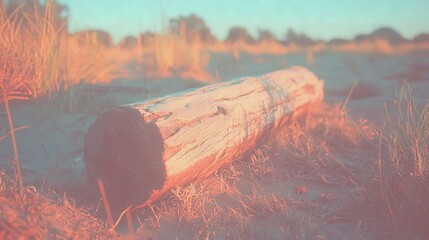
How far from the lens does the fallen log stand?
229 cm

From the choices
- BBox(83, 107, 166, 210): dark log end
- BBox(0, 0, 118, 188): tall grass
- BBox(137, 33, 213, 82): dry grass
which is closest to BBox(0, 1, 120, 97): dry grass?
BBox(0, 0, 118, 188): tall grass

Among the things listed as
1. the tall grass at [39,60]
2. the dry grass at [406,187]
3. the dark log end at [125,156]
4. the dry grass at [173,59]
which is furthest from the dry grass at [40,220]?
the dry grass at [173,59]

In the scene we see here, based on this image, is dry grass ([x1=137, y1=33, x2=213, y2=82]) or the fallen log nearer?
the fallen log

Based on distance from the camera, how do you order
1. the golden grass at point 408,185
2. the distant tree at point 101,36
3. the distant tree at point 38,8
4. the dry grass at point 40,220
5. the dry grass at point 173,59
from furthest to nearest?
the dry grass at point 173,59, the distant tree at point 101,36, the distant tree at point 38,8, the golden grass at point 408,185, the dry grass at point 40,220

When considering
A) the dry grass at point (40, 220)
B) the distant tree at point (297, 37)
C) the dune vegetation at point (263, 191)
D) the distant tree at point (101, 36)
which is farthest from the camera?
the distant tree at point (297, 37)

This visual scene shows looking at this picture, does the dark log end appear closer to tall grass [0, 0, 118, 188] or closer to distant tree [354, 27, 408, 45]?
tall grass [0, 0, 118, 188]

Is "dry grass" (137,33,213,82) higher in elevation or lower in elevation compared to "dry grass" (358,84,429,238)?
higher

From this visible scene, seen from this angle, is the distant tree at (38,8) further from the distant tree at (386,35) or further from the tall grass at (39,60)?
the distant tree at (386,35)

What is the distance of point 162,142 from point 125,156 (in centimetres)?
30

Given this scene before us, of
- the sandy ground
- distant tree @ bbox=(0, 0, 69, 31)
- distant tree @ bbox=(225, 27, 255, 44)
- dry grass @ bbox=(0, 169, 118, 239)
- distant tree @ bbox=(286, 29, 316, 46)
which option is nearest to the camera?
dry grass @ bbox=(0, 169, 118, 239)

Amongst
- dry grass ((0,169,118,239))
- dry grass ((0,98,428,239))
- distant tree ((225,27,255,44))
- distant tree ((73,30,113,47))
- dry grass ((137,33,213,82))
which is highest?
distant tree ((225,27,255,44))

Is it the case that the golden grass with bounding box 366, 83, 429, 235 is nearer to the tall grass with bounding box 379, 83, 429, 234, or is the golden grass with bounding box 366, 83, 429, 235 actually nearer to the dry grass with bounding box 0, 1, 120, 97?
the tall grass with bounding box 379, 83, 429, 234

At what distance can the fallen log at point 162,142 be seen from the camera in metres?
2.29

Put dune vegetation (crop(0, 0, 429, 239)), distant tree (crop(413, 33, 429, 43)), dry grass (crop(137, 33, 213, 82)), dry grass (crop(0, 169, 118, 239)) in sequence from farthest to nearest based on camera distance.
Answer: distant tree (crop(413, 33, 429, 43)) → dry grass (crop(137, 33, 213, 82)) → dune vegetation (crop(0, 0, 429, 239)) → dry grass (crop(0, 169, 118, 239))
